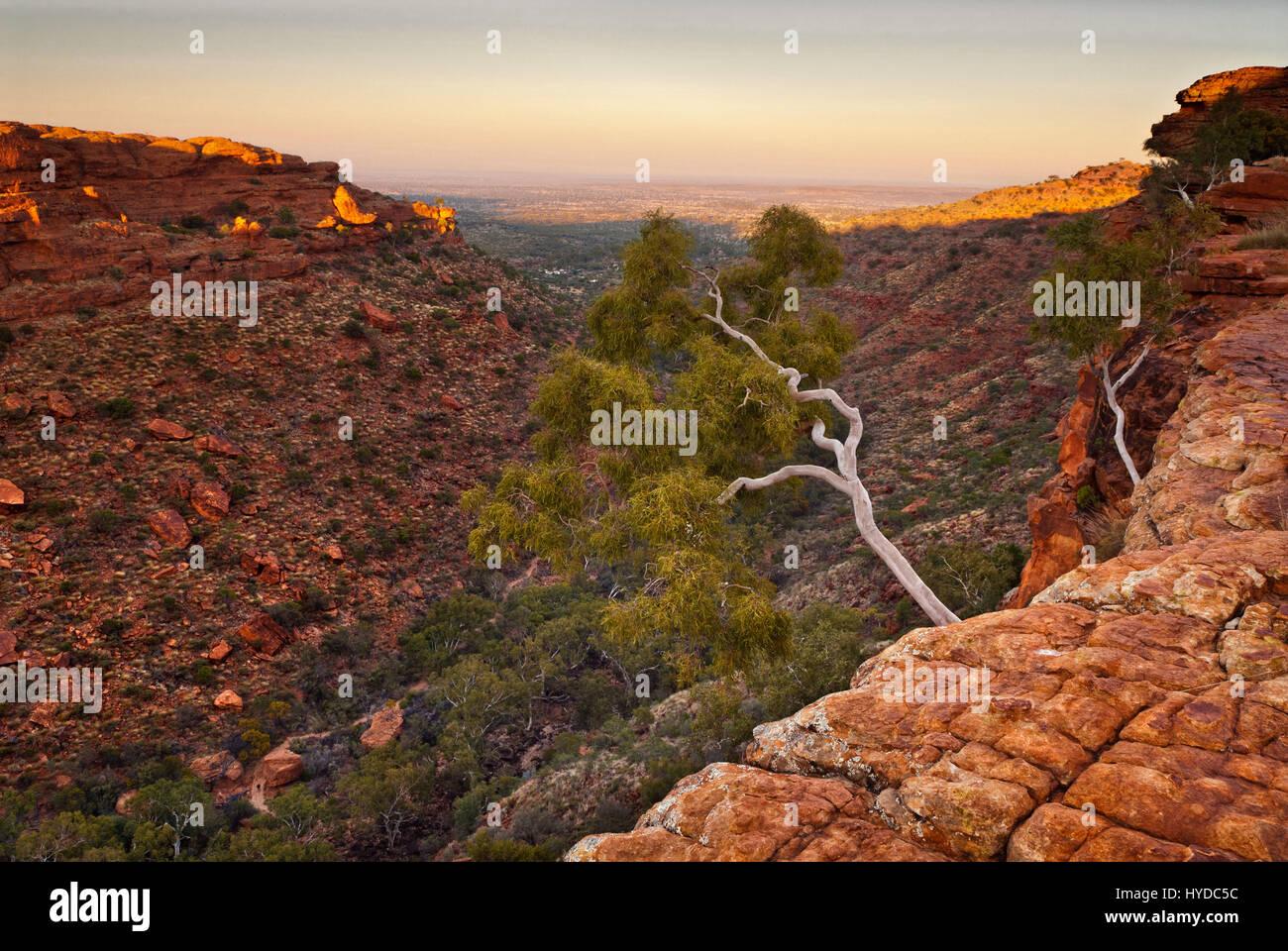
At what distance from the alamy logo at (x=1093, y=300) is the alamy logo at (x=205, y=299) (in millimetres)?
28380

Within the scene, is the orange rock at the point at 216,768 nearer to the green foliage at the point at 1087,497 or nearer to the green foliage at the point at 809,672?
the green foliage at the point at 809,672

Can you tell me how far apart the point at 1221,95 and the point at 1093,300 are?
15.2 metres

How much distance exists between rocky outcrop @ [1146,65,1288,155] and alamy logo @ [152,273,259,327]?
112 feet

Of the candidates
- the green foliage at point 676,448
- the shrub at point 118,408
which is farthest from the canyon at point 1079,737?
the shrub at point 118,408

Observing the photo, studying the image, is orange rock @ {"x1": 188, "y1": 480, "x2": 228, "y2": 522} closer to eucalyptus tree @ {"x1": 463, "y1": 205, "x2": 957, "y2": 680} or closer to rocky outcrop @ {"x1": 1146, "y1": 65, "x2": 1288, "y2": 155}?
eucalyptus tree @ {"x1": 463, "y1": 205, "x2": 957, "y2": 680}

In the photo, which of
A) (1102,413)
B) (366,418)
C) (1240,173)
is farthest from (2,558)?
(1240,173)

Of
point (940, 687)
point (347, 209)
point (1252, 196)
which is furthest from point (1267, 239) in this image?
point (347, 209)

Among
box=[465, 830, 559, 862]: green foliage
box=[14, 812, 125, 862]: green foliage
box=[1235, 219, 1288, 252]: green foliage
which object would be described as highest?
box=[1235, 219, 1288, 252]: green foliage

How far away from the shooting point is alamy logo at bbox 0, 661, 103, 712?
14133mm

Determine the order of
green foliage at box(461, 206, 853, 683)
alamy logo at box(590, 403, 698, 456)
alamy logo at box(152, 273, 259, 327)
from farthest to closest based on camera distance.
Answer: alamy logo at box(152, 273, 259, 327) → alamy logo at box(590, 403, 698, 456) → green foliage at box(461, 206, 853, 683)

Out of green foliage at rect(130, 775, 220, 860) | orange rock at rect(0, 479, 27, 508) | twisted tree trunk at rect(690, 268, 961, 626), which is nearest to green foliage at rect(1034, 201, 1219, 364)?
twisted tree trunk at rect(690, 268, 961, 626)

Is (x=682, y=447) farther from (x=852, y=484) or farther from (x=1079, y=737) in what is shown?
(x=1079, y=737)

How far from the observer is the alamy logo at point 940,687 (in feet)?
14.9

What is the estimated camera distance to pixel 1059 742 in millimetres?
3873
